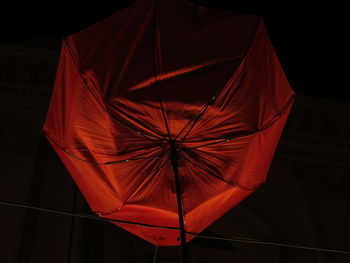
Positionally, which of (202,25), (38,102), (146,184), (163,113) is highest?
(38,102)

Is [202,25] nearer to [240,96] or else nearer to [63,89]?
[240,96]

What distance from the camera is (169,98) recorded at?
2.78 meters

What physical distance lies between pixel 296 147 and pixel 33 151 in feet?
12.9

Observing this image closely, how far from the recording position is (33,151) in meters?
6.11

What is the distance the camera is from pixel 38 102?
6.43 metres

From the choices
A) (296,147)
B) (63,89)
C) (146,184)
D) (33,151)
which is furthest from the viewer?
(296,147)

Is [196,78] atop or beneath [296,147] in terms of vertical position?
beneath

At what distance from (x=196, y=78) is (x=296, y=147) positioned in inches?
168

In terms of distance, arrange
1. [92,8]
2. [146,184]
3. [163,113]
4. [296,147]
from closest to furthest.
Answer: [163,113], [146,184], [92,8], [296,147]

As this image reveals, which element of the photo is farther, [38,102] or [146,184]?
[38,102]

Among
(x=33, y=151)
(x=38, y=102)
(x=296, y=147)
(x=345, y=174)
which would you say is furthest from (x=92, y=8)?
(x=345, y=174)

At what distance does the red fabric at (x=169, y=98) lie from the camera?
9.21 ft

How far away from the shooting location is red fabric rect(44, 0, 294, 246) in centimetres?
281

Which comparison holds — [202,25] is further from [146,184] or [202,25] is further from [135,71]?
[146,184]
